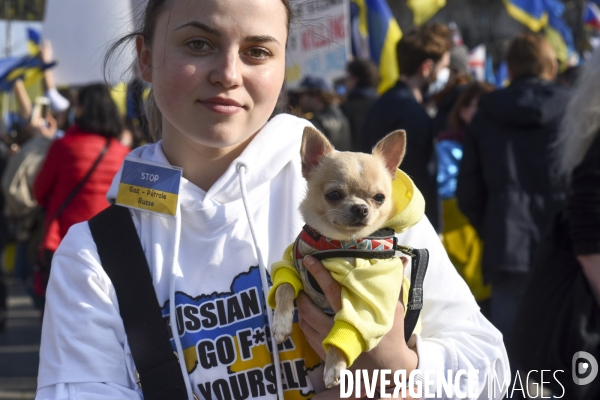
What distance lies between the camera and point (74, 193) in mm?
5891

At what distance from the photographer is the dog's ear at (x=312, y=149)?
2.23 m

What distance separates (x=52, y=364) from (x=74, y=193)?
157 inches

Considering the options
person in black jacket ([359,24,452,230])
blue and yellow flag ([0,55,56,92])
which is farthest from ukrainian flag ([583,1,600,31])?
blue and yellow flag ([0,55,56,92])

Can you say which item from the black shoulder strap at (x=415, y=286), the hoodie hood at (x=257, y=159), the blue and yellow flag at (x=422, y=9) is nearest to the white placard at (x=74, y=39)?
the hoodie hood at (x=257, y=159)

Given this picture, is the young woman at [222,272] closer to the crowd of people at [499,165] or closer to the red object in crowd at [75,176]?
the crowd of people at [499,165]

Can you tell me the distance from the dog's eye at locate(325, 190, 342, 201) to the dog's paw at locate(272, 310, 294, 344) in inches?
13.8

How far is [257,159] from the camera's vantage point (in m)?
2.26

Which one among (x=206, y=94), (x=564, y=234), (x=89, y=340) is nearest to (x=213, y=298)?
(x=89, y=340)

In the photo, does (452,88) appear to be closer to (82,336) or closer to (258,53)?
→ (258,53)

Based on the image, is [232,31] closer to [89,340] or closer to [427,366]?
[89,340]

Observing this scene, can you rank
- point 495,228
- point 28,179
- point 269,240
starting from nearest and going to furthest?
point 269,240 < point 495,228 < point 28,179

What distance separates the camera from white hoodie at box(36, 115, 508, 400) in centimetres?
206

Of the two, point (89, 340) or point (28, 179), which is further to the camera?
point (28, 179)
